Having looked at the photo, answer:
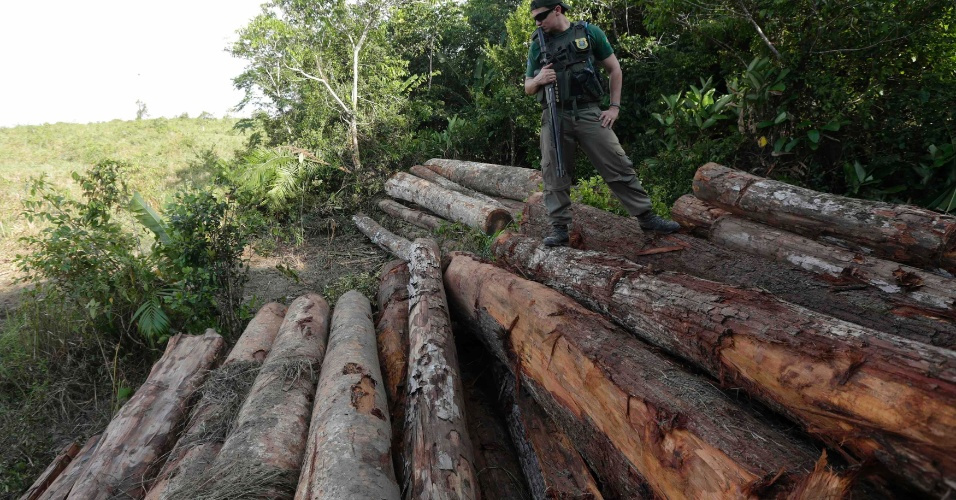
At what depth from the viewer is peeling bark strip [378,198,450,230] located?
773 cm

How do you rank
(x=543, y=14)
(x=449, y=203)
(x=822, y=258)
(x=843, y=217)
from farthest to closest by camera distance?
(x=449, y=203), (x=543, y=14), (x=843, y=217), (x=822, y=258)

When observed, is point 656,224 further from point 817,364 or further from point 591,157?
point 817,364

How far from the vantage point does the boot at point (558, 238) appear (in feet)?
13.5

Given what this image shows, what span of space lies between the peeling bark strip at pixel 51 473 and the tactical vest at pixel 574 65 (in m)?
4.54

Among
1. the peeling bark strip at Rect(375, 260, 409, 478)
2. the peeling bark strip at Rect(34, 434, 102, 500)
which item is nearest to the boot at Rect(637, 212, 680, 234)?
the peeling bark strip at Rect(375, 260, 409, 478)

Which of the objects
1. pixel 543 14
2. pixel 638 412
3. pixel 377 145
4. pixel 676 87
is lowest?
pixel 638 412

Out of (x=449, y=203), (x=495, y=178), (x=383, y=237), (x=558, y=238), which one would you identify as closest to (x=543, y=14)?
(x=558, y=238)

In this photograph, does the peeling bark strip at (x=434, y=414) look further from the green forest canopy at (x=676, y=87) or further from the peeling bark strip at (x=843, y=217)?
the green forest canopy at (x=676, y=87)

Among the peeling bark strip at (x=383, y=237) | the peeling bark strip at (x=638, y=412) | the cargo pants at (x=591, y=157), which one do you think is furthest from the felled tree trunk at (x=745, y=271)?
the peeling bark strip at (x=383, y=237)

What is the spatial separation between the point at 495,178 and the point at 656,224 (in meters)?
4.26

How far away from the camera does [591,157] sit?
417 centimetres

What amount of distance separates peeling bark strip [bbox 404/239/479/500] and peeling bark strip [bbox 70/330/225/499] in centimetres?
167

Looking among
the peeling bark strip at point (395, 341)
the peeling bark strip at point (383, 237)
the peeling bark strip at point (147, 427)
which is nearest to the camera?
the peeling bark strip at point (147, 427)

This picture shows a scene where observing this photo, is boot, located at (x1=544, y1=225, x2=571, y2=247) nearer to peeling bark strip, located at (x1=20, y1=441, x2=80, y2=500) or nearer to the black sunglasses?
the black sunglasses
